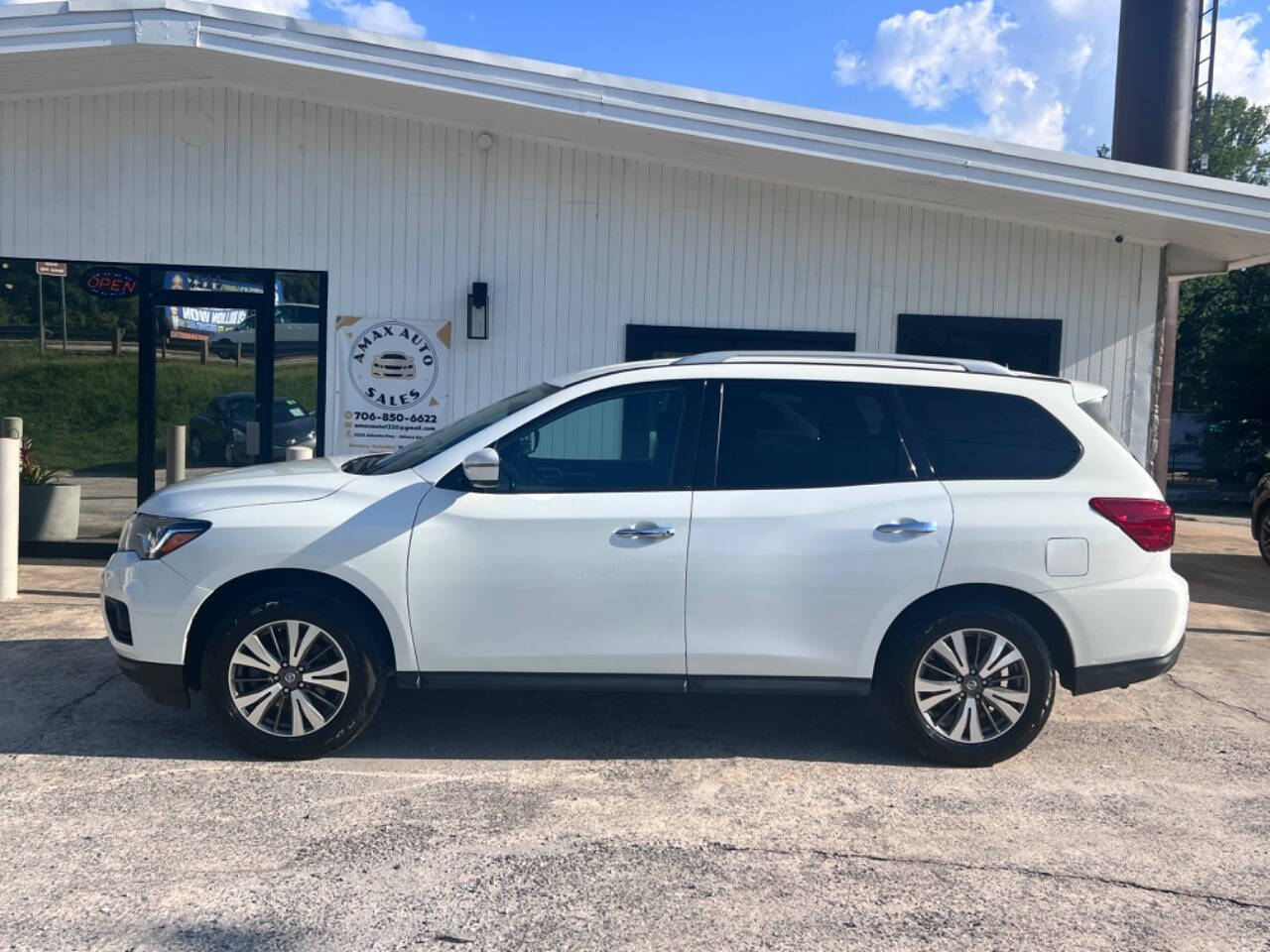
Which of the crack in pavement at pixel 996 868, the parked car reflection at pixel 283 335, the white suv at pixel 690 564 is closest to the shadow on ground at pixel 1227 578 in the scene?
the white suv at pixel 690 564

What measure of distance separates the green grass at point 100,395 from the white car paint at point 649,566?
516cm

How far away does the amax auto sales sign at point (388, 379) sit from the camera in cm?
1004

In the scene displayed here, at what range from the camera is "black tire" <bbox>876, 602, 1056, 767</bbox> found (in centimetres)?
528

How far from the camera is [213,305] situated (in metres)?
10.1

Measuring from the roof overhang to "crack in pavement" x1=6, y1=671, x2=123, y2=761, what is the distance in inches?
187

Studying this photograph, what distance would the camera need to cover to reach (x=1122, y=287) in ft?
32.9

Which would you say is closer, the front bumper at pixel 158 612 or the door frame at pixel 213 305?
the front bumper at pixel 158 612

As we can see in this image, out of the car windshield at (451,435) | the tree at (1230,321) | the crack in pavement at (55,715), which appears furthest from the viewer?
the tree at (1230,321)

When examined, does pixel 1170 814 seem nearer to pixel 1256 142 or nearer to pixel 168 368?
pixel 168 368

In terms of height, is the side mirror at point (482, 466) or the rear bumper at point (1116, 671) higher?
the side mirror at point (482, 466)

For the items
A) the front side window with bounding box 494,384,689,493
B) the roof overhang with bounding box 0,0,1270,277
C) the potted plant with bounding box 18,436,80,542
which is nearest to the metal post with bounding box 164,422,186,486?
the potted plant with bounding box 18,436,80,542

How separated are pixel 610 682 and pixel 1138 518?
2.53 m

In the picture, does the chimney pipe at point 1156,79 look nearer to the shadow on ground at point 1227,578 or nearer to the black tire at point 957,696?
the shadow on ground at point 1227,578

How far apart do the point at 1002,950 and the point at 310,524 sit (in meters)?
3.26
